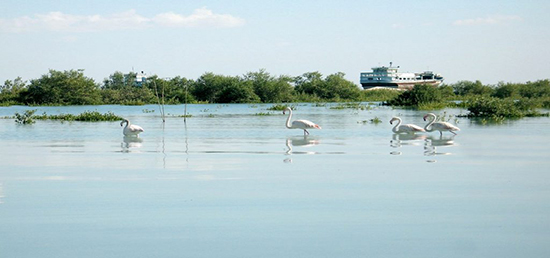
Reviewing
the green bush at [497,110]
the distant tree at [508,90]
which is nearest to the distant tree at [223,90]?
the distant tree at [508,90]

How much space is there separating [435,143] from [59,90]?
57.6 m

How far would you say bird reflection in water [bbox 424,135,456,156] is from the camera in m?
14.4

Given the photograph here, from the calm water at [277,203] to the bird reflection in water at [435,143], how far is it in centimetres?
9

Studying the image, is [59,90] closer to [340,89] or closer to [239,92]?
[239,92]

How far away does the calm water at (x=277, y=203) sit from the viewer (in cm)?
618

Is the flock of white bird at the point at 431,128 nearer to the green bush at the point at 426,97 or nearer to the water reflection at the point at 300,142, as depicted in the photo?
the water reflection at the point at 300,142

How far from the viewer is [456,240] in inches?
247

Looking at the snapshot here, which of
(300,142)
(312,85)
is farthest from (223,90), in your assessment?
(300,142)

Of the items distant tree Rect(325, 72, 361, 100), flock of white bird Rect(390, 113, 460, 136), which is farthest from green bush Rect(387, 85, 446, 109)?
distant tree Rect(325, 72, 361, 100)

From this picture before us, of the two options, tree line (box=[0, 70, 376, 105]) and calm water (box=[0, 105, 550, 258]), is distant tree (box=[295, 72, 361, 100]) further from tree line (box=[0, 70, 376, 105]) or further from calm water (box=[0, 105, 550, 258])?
calm water (box=[0, 105, 550, 258])

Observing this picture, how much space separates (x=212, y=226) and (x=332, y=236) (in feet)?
4.23

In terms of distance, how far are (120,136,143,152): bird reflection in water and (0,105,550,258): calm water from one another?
1199 millimetres

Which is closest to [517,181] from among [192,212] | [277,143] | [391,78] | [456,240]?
[456,240]

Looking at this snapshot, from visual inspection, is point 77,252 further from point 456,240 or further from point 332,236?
point 456,240
